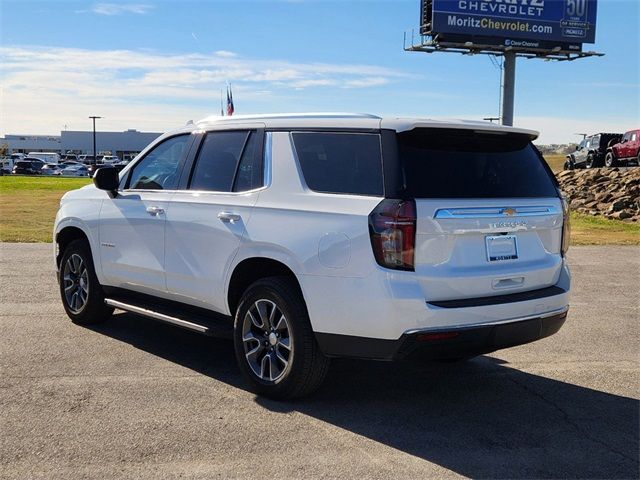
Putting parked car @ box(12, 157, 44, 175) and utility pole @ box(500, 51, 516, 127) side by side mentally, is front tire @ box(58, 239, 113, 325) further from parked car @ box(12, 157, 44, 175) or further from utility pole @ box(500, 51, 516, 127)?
parked car @ box(12, 157, 44, 175)

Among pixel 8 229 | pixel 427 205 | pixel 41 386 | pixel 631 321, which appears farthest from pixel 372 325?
pixel 8 229

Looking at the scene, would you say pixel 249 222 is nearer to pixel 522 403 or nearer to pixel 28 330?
pixel 522 403

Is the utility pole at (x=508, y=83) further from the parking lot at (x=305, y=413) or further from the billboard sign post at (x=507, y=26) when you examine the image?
the parking lot at (x=305, y=413)

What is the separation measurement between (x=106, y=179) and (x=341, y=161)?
265cm

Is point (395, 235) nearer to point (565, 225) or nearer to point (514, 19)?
point (565, 225)

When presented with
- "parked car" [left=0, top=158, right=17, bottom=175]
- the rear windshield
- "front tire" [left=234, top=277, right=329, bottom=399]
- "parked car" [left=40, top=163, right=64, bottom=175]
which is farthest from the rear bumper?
"parked car" [left=0, top=158, right=17, bottom=175]

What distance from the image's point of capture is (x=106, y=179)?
6.50 meters

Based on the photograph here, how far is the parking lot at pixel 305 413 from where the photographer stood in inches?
157

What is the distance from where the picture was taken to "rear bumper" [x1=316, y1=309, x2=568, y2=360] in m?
4.39

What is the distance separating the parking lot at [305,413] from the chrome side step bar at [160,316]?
1.19 feet

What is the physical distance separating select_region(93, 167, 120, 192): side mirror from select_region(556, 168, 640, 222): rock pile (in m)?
18.9

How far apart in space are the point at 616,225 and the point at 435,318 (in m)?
18.5

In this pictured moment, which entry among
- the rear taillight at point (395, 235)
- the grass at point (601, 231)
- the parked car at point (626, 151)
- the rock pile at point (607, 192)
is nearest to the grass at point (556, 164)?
the parked car at point (626, 151)

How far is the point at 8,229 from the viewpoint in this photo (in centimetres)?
1595
